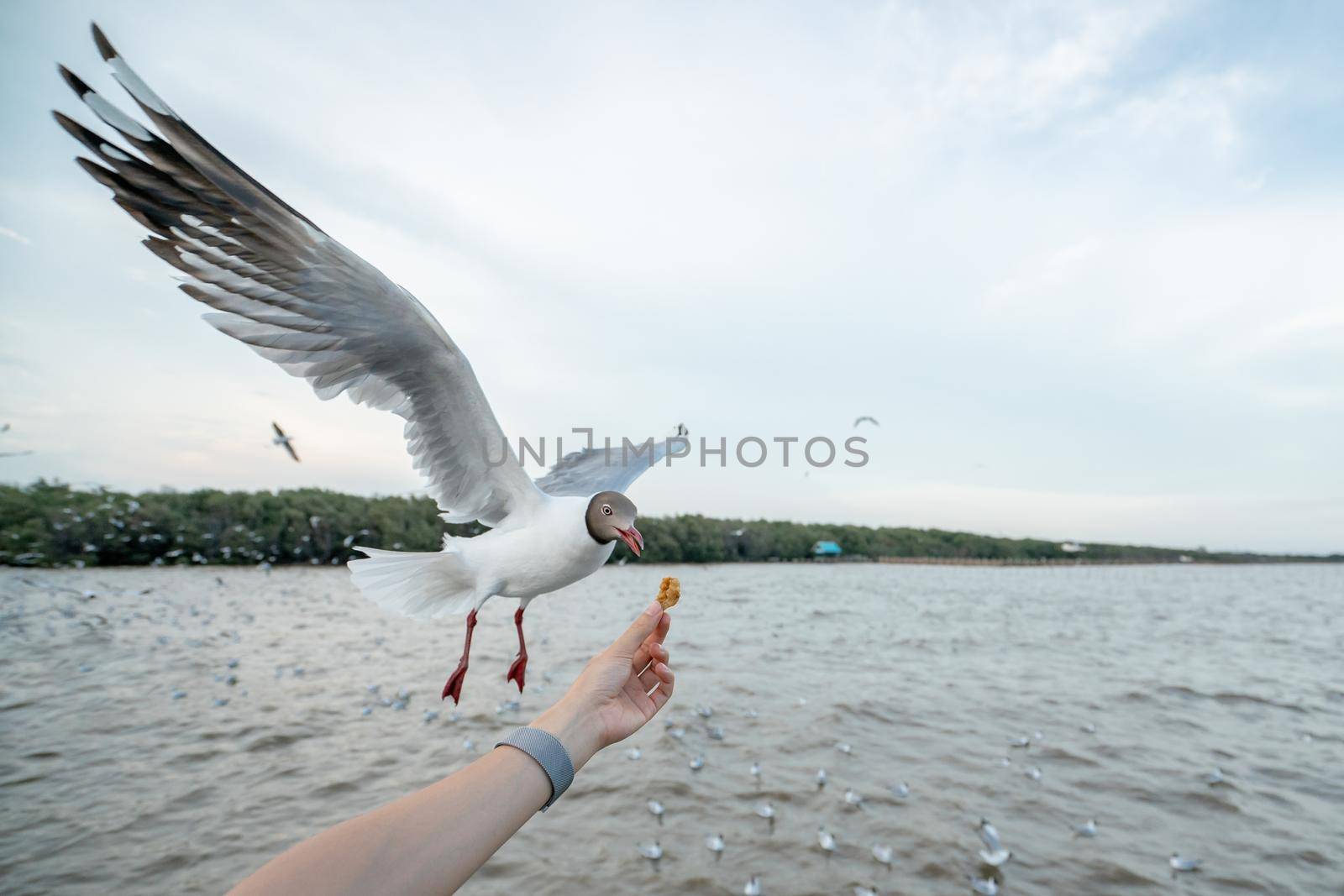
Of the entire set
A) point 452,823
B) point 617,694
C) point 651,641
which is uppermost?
point 651,641

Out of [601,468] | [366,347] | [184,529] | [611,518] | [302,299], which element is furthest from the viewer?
[184,529]

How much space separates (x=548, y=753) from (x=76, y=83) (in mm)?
1638

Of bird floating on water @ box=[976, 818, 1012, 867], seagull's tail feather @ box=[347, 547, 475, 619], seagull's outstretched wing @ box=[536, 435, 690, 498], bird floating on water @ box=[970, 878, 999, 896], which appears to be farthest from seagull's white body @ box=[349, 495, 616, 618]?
bird floating on water @ box=[976, 818, 1012, 867]

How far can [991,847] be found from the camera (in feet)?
16.5

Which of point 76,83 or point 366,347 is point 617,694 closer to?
point 366,347

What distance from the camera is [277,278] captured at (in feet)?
5.81

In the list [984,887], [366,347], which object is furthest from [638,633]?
[984,887]

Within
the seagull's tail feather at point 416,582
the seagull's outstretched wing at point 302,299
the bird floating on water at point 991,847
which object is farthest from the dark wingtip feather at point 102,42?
the bird floating on water at point 991,847

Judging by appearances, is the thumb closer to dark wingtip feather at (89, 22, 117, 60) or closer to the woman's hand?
the woman's hand

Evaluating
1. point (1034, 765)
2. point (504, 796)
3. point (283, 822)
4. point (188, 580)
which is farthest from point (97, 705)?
point (188, 580)

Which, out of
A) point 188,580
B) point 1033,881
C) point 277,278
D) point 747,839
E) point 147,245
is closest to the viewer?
point 147,245

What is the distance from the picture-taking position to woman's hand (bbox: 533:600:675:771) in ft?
4.90

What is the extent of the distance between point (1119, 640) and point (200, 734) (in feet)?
58.5

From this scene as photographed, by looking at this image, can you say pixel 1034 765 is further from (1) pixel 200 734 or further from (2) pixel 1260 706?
(1) pixel 200 734
